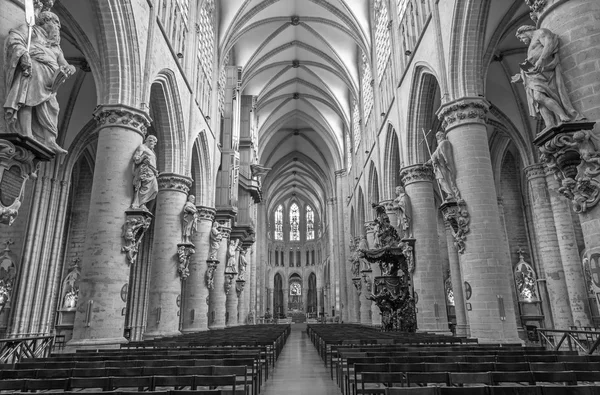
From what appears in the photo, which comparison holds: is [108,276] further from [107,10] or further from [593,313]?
[593,313]

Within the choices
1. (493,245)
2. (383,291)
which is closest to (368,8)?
(383,291)

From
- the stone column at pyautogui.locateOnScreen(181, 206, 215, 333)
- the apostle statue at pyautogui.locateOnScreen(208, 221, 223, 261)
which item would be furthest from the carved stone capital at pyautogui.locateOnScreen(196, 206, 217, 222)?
the apostle statue at pyautogui.locateOnScreen(208, 221, 223, 261)

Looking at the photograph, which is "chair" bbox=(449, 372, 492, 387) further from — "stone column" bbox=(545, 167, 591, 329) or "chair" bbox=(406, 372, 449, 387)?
"stone column" bbox=(545, 167, 591, 329)

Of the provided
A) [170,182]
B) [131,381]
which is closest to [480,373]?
[131,381]

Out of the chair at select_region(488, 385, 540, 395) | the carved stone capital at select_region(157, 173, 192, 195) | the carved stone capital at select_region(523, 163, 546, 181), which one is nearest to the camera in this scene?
the chair at select_region(488, 385, 540, 395)

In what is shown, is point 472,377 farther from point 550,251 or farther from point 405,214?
Result: point 550,251

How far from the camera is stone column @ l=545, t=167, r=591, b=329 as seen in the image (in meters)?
13.9

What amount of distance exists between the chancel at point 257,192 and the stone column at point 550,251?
0.08 meters

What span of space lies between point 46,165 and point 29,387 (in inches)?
627

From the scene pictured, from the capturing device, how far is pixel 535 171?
17375 mm

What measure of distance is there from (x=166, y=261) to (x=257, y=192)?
15888mm

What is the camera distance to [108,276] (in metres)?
9.91

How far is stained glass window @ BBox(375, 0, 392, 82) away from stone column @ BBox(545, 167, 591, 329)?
1043 centimetres

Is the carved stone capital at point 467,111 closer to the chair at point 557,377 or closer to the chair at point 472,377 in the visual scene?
the chair at point 557,377
